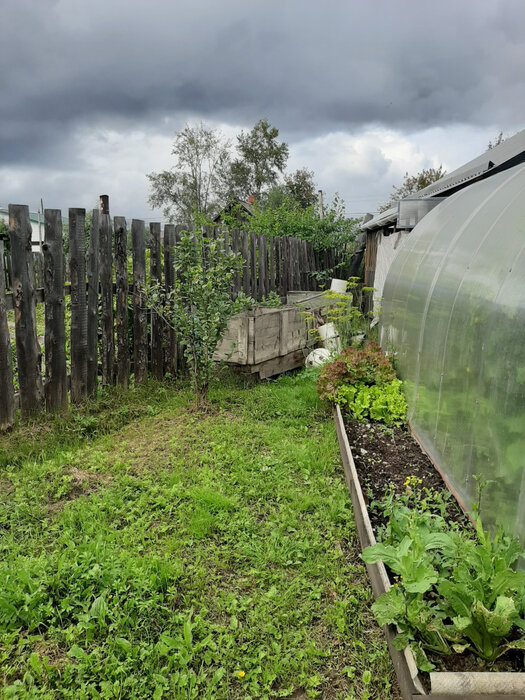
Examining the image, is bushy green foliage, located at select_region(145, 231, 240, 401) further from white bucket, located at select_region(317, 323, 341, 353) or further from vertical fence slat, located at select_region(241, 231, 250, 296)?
vertical fence slat, located at select_region(241, 231, 250, 296)

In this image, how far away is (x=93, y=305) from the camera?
500 centimetres

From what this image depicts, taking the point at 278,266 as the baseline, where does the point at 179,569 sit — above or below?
below

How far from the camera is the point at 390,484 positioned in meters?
3.48

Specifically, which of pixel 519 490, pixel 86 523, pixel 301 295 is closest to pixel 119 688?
pixel 86 523

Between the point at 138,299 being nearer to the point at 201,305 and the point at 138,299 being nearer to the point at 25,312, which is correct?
the point at 201,305

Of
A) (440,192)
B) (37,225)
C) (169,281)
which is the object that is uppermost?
(37,225)

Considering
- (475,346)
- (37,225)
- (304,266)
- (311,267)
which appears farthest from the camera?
(37,225)

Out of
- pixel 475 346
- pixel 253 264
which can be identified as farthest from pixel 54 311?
pixel 253 264

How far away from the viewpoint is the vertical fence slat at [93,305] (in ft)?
16.3

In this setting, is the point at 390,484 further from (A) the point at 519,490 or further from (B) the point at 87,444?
(B) the point at 87,444

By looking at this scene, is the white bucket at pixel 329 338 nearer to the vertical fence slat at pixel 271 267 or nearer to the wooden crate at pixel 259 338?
the wooden crate at pixel 259 338

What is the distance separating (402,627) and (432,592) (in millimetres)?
434

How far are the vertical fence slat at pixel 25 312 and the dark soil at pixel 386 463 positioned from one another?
2.95m

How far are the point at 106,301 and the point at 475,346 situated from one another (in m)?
3.81
